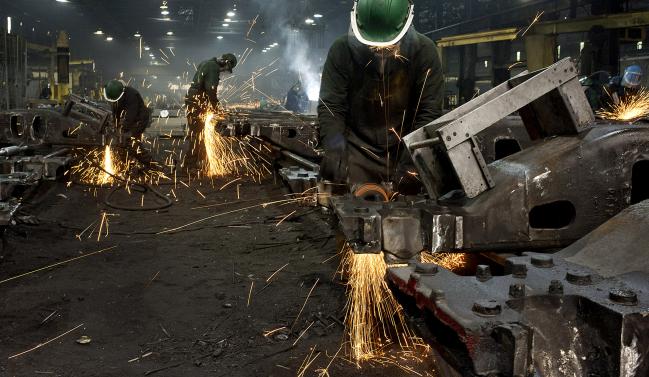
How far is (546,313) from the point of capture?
164 centimetres

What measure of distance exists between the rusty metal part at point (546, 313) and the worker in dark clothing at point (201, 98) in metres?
8.52

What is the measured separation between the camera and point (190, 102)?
10266mm

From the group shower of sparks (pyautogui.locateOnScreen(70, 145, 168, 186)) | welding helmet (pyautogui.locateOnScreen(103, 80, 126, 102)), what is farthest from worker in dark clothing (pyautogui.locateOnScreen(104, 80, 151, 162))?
shower of sparks (pyautogui.locateOnScreen(70, 145, 168, 186))

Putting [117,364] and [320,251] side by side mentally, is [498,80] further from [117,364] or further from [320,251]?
[117,364]

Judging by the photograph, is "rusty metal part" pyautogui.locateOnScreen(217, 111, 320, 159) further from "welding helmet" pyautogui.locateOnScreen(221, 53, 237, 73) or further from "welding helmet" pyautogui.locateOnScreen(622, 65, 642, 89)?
"welding helmet" pyautogui.locateOnScreen(622, 65, 642, 89)

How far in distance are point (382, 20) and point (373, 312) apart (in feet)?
5.26

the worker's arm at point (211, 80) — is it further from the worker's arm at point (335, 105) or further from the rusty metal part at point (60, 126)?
the worker's arm at point (335, 105)

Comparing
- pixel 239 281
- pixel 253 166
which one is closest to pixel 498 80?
pixel 253 166

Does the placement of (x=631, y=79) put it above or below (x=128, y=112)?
above

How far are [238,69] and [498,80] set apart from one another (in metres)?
29.4

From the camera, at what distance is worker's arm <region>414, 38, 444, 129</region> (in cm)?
397

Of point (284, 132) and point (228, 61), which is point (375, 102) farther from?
point (228, 61)

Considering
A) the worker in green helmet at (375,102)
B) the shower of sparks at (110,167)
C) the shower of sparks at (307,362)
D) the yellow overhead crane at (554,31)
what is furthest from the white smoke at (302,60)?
the shower of sparks at (307,362)

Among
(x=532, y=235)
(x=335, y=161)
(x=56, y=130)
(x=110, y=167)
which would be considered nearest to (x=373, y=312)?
(x=335, y=161)
